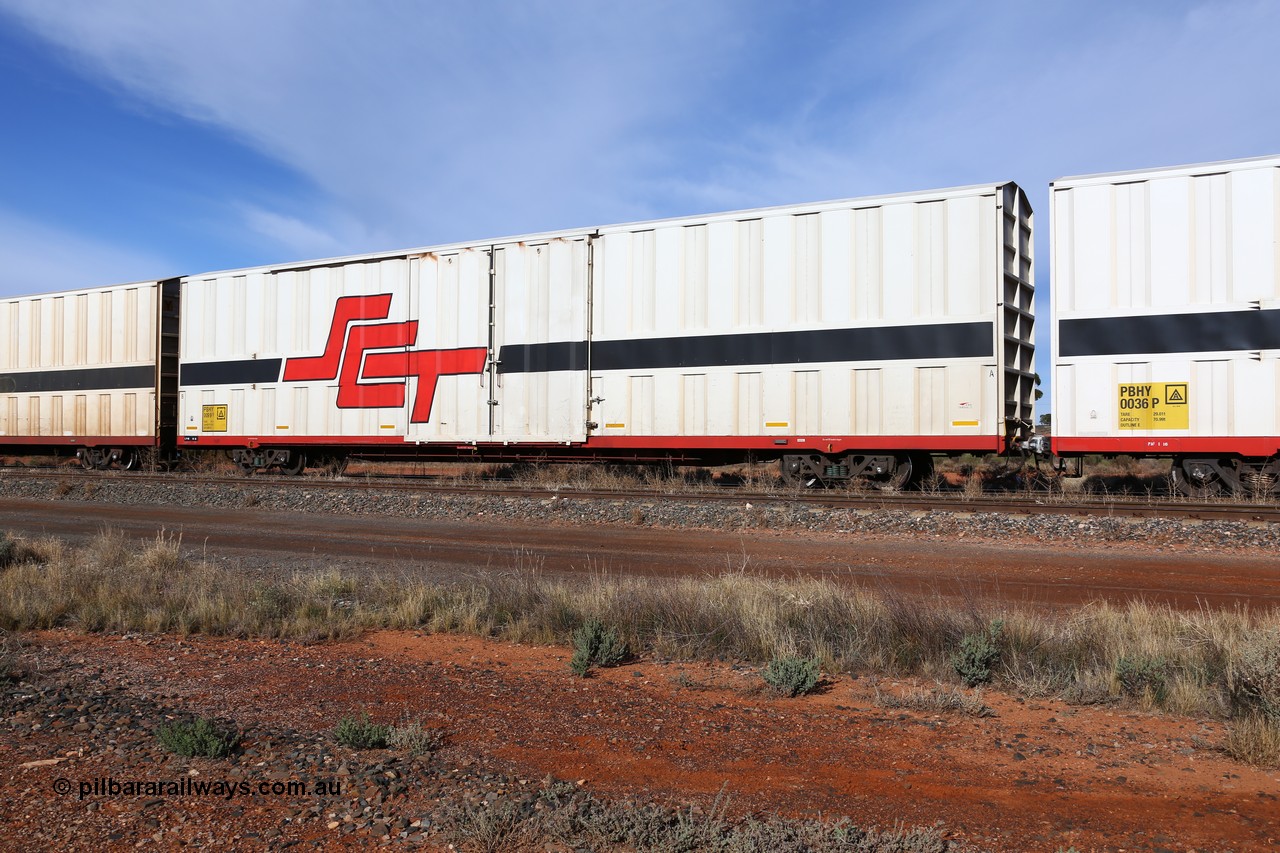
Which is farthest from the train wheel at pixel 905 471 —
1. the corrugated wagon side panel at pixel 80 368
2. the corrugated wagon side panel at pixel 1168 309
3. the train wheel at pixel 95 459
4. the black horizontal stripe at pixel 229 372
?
the train wheel at pixel 95 459

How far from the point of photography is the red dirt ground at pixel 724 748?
3.44 meters

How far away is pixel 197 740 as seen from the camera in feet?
13.2

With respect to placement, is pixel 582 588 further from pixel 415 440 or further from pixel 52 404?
pixel 52 404

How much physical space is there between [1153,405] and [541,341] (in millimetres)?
10541

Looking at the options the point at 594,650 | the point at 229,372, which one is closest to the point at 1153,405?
the point at 594,650

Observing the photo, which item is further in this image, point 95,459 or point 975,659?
point 95,459

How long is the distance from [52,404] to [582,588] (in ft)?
69.3

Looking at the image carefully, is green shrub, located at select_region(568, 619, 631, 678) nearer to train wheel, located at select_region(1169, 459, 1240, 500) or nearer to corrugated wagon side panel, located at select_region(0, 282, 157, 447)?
train wheel, located at select_region(1169, 459, 1240, 500)

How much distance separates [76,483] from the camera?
1836 centimetres

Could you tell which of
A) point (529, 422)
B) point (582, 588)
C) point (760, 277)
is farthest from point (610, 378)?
point (582, 588)

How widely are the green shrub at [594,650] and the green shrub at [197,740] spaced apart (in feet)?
7.47

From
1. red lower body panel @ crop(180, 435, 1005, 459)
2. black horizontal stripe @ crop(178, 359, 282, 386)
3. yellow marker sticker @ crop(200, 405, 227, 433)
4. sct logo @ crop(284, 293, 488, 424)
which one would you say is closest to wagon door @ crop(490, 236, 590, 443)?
red lower body panel @ crop(180, 435, 1005, 459)

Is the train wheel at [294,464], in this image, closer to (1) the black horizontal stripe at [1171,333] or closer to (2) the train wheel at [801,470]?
(2) the train wheel at [801,470]

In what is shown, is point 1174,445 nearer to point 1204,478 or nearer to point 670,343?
point 1204,478
